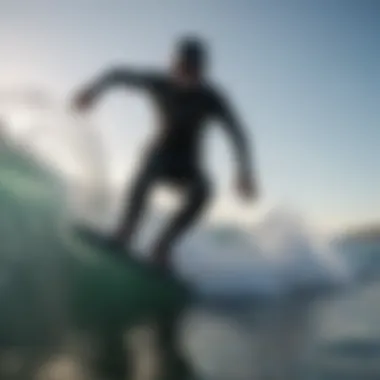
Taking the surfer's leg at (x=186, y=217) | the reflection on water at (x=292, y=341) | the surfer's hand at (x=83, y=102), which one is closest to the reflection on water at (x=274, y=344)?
the reflection on water at (x=292, y=341)

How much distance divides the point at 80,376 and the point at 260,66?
0.66 metres

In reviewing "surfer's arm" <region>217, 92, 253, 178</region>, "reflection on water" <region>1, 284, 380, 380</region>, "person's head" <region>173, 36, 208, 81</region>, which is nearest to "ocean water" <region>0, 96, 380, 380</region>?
"reflection on water" <region>1, 284, 380, 380</region>

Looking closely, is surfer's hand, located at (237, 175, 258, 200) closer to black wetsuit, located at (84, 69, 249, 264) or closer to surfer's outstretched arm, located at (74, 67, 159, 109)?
black wetsuit, located at (84, 69, 249, 264)

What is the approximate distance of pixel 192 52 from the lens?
130cm

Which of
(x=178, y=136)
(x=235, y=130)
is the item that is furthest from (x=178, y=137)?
(x=235, y=130)

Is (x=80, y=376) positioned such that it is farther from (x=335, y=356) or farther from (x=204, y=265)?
(x=335, y=356)

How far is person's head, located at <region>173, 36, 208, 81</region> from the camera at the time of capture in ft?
4.24

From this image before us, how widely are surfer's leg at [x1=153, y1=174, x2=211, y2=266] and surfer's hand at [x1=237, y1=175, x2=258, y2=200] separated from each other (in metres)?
0.06

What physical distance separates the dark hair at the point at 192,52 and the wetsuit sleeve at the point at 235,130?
0.07m

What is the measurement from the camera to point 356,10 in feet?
4.52

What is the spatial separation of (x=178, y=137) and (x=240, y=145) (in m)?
0.12

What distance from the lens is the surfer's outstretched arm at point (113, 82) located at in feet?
4.22

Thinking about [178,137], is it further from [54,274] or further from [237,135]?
[54,274]

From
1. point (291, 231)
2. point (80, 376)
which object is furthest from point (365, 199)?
point (80, 376)
